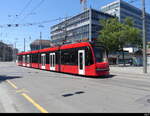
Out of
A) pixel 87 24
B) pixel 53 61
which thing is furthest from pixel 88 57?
pixel 87 24

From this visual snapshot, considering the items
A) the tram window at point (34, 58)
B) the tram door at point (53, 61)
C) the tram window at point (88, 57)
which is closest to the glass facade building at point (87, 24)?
the tram window at point (34, 58)

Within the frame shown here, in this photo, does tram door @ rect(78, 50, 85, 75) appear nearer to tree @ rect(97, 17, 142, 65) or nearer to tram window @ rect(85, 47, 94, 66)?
tram window @ rect(85, 47, 94, 66)

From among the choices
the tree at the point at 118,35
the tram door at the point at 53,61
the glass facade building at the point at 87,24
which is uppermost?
the glass facade building at the point at 87,24

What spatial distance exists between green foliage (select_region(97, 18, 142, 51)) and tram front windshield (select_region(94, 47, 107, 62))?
18245 mm

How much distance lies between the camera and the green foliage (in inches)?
1220

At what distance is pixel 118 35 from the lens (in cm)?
3119

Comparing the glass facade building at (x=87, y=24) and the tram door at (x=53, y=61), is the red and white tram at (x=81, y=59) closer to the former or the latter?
the tram door at (x=53, y=61)

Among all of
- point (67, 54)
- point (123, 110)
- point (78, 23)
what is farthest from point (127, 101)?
point (78, 23)

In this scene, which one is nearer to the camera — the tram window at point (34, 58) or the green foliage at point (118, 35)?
the tram window at point (34, 58)

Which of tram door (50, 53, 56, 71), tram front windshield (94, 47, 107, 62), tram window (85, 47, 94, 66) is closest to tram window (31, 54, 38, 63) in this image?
tram door (50, 53, 56, 71)

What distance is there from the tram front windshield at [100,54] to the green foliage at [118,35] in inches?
718

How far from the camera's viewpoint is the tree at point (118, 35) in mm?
31008

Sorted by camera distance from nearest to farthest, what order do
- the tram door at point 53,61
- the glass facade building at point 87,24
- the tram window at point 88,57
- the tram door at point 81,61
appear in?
the tram window at point 88,57 < the tram door at point 81,61 < the tram door at point 53,61 < the glass facade building at point 87,24

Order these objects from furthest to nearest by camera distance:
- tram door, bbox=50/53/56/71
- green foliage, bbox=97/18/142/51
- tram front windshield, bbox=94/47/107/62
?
1. green foliage, bbox=97/18/142/51
2. tram door, bbox=50/53/56/71
3. tram front windshield, bbox=94/47/107/62
